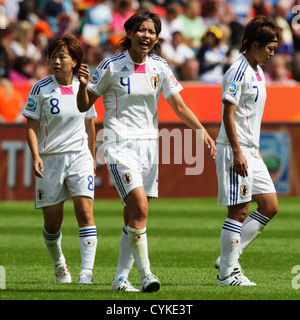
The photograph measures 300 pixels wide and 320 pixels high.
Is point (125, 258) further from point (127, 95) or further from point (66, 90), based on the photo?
point (66, 90)

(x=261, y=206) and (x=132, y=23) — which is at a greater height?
(x=132, y=23)

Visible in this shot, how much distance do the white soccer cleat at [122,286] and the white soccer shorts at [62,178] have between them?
91 cm

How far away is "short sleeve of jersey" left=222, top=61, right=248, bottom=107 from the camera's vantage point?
6848 mm

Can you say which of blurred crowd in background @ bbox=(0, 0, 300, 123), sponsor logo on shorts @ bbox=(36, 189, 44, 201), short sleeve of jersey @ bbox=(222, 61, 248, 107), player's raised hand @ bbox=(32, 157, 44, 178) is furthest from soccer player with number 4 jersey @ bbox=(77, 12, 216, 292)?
blurred crowd in background @ bbox=(0, 0, 300, 123)

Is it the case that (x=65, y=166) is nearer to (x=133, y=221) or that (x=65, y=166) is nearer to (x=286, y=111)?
(x=133, y=221)

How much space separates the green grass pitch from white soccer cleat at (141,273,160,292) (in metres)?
0.07

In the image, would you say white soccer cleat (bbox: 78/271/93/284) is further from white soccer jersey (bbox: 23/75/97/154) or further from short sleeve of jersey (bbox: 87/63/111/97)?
short sleeve of jersey (bbox: 87/63/111/97)

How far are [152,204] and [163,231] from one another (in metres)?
3.45

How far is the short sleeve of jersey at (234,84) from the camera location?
6.85m

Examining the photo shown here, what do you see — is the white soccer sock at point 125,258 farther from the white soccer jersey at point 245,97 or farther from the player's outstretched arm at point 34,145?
the white soccer jersey at point 245,97

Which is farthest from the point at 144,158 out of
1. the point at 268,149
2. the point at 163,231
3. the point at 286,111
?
the point at 286,111

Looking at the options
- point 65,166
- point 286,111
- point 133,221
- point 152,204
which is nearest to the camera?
point 133,221
